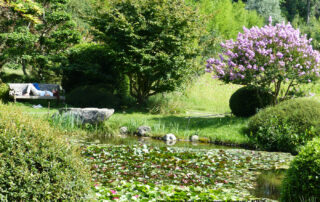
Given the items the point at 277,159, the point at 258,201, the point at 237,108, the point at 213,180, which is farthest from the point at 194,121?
the point at 258,201

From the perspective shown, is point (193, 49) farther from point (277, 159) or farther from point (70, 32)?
point (277, 159)

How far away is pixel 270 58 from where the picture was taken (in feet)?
38.3

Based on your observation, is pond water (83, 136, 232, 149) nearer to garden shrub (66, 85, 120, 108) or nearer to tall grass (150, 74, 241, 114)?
tall grass (150, 74, 241, 114)

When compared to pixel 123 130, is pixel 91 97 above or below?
above

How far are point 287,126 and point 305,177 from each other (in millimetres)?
6065

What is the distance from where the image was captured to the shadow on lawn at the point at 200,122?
1220 cm

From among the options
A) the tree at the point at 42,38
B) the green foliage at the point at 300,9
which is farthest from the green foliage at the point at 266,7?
the tree at the point at 42,38

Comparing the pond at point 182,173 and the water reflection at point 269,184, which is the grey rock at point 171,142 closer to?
the pond at point 182,173

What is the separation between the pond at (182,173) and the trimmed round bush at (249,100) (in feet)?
14.0

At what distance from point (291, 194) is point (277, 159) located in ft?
13.4

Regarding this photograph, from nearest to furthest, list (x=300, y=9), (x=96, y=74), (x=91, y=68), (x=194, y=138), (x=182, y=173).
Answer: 1. (x=182, y=173)
2. (x=194, y=138)
3. (x=91, y=68)
4. (x=96, y=74)
5. (x=300, y=9)

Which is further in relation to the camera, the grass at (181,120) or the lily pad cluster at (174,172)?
the grass at (181,120)

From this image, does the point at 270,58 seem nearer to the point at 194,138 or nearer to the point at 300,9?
the point at 194,138

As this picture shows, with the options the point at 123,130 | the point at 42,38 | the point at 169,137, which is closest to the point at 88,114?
the point at 123,130
